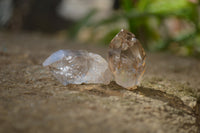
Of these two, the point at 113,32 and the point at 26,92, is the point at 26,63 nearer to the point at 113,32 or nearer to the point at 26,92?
the point at 26,92

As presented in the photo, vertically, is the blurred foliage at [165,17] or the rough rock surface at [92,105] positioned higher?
the blurred foliage at [165,17]

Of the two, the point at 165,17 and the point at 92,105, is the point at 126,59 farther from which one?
the point at 165,17

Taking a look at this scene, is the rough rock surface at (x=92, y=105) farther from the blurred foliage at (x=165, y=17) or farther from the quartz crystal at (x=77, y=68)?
the blurred foliage at (x=165, y=17)

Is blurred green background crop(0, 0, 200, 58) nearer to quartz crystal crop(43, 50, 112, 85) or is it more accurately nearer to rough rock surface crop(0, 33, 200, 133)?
rough rock surface crop(0, 33, 200, 133)

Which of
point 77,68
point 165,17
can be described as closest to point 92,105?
point 77,68

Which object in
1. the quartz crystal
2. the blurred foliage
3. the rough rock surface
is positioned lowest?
the rough rock surface

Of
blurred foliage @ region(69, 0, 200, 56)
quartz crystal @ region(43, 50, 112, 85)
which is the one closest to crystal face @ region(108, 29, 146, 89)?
quartz crystal @ region(43, 50, 112, 85)

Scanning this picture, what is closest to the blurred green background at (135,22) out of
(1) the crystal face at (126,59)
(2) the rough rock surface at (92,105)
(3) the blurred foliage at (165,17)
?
(3) the blurred foliage at (165,17)
